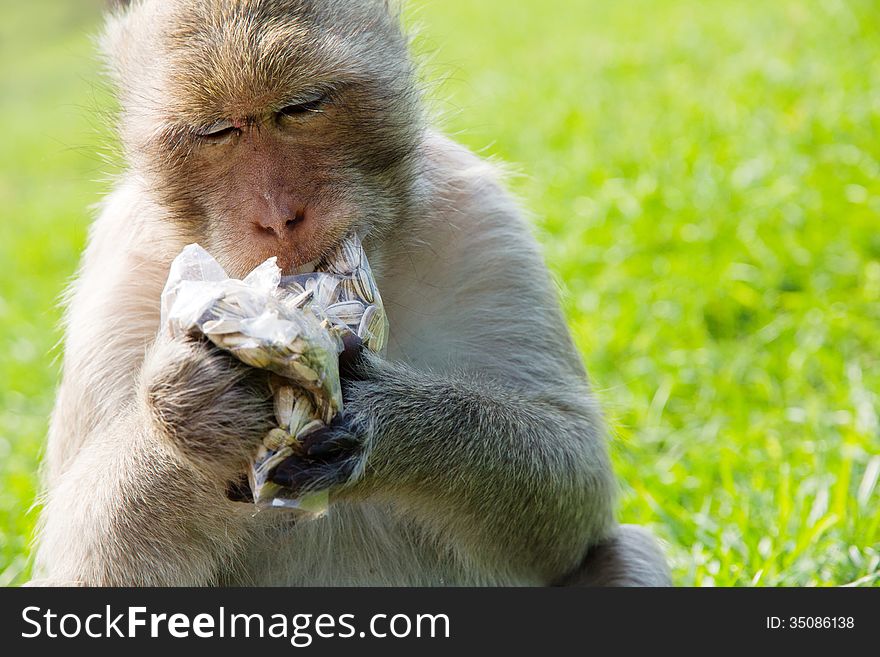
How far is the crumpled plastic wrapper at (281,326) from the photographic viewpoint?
2.82 meters

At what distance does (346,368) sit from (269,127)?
725 millimetres

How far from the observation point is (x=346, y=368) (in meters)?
3.20

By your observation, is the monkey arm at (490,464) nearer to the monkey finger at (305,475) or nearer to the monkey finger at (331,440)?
the monkey finger at (331,440)

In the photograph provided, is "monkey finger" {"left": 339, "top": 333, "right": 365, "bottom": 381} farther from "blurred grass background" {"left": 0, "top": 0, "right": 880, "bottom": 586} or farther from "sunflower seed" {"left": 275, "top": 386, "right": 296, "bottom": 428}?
"blurred grass background" {"left": 0, "top": 0, "right": 880, "bottom": 586}

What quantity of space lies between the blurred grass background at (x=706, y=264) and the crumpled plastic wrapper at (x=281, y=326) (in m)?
1.44

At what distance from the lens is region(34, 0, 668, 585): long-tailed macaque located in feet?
10.4

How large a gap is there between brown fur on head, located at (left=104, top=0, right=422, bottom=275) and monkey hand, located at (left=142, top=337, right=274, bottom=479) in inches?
14.5

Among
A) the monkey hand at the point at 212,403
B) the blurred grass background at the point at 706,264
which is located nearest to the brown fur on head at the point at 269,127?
the monkey hand at the point at 212,403

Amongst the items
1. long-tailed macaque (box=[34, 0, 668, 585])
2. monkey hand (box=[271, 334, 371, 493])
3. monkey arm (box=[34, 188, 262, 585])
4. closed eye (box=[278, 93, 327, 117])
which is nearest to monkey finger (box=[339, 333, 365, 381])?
long-tailed macaque (box=[34, 0, 668, 585])

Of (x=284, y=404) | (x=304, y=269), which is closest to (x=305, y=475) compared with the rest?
(x=284, y=404)

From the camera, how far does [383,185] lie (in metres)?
3.58

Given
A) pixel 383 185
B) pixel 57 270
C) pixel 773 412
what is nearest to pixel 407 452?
pixel 383 185
